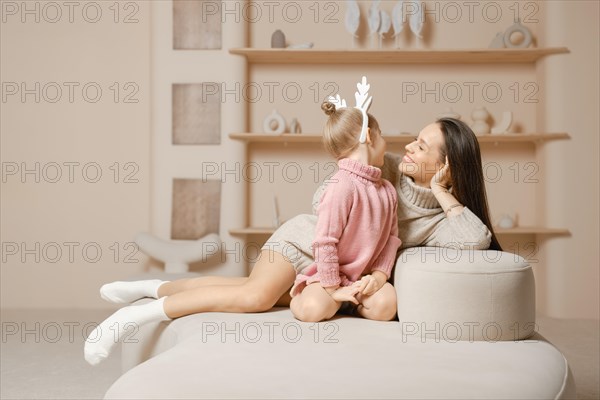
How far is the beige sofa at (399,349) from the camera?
53.3 inches

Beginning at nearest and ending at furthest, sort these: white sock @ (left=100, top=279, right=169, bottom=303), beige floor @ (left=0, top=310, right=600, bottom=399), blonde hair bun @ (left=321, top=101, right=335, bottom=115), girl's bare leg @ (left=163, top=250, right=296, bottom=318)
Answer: girl's bare leg @ (left=163, top=250, right=296, bottom=318), blonde hair bun @ (left=321, top=101, right=335, bottom=115), white sock @ (left=100, top=279, right=169, bottom=303), beige floor @ (left=0, top=310, right=600, bottom=399)

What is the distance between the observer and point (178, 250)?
411cm

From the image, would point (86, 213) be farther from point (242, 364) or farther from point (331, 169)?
point (242, 364)

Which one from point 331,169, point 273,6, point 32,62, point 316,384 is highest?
point 273,6

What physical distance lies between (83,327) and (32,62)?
5.58 feet

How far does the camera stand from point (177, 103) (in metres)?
4.22

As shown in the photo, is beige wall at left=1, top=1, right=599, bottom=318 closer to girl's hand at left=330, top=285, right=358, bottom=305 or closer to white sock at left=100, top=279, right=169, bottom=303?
white sock at left=100, top=279, right=169, bottom=303

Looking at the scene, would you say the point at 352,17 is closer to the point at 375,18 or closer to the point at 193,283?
the point at 375,18

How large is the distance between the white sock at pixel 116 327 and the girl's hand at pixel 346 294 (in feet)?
1.55

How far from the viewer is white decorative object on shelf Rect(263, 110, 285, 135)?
4.20m

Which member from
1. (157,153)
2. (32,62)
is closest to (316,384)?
(157,153)

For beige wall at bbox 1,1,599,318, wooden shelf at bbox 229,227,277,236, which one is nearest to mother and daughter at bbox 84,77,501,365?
wooden shelf at bbox 229,227,277,236

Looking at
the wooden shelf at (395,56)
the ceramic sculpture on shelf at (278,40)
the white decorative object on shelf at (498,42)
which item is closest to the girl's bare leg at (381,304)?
the wooden shelf at (395,56)

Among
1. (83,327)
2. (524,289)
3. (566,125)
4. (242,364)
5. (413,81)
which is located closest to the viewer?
(242,364)
